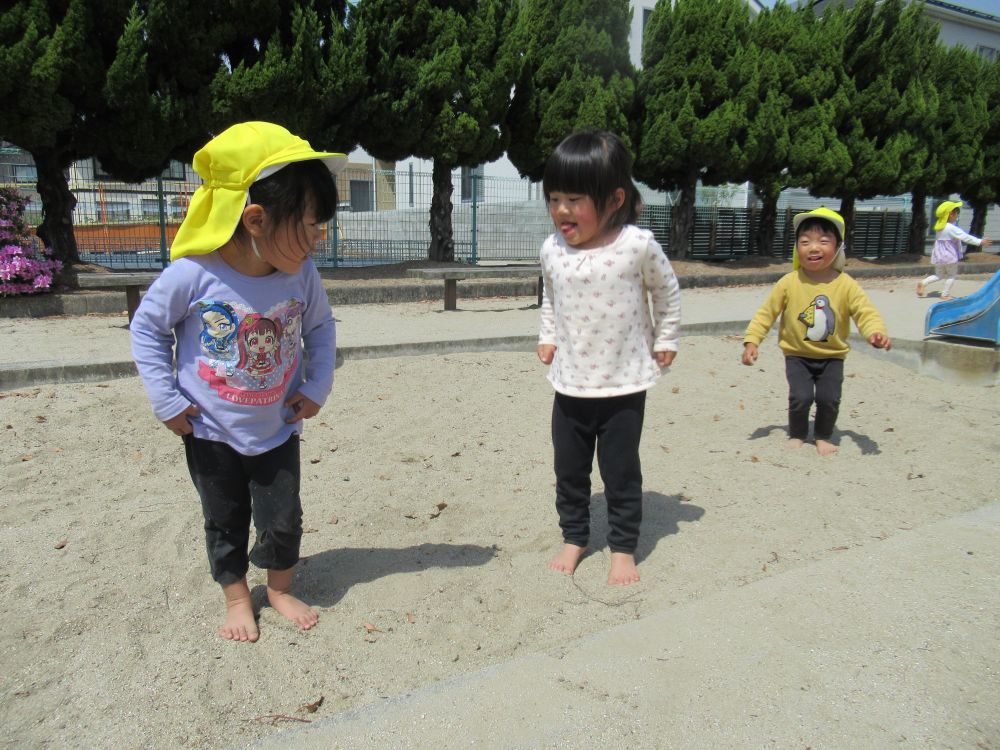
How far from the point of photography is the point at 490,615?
2.57 meters

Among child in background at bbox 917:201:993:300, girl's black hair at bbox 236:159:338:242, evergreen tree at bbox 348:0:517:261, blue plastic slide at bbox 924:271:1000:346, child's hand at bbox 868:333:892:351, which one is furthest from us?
evergreen tree at bbox 348:0:517:261

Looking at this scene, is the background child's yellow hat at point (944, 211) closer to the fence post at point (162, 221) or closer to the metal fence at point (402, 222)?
the metal fence at point (402, 222)

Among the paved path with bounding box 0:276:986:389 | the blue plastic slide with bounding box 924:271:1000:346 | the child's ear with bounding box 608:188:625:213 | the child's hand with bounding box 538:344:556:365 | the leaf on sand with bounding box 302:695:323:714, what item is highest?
the child's ear with bounding box 608:188:625:213

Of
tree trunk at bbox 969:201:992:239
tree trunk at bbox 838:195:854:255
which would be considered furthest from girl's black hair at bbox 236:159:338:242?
tree trunk at bbox 969:201:992:239

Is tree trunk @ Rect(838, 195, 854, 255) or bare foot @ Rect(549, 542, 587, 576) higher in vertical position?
tree trunk @ Rect(838, 195, 854, 255)

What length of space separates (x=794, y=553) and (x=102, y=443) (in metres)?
3.55

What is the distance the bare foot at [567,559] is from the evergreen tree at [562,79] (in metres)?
12.0

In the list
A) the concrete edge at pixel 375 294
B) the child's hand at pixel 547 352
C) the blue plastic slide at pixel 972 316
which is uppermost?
the child's hand at pixel 547 352

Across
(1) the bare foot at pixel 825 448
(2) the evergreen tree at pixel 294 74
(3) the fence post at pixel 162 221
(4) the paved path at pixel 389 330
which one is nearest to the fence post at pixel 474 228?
(2) the evergreen tree at pixel 294 74

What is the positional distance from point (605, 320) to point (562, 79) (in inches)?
500

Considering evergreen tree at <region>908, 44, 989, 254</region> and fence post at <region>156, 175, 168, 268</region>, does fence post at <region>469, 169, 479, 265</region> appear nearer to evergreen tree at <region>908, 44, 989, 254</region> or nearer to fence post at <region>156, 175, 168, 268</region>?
fence post at <region>156, 175, 168, 268</region>

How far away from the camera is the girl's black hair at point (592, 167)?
2.62 metres

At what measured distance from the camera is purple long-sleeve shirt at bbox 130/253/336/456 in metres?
2.19

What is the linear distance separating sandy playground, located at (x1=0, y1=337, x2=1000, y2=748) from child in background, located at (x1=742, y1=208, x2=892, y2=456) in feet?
0.84
